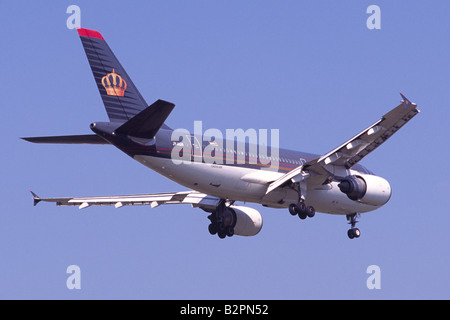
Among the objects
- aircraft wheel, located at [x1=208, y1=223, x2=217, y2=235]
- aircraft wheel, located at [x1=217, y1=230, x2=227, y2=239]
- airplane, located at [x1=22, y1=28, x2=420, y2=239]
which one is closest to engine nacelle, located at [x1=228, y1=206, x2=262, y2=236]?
airplane, located at [x1=22, y1=28, x2=420, y2=239]

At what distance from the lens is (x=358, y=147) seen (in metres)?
42.7

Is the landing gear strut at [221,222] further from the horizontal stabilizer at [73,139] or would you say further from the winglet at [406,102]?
the winglet at [406,102]

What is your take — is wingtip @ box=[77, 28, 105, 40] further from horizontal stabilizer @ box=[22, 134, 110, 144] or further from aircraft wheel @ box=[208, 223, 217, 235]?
aircraft wheel @ box=[208, 223, 217, 235]

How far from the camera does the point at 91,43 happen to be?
40.3 meters

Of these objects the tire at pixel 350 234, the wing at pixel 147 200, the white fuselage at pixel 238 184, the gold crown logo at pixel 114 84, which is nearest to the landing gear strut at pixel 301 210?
the white fuselage at pixel 238 184

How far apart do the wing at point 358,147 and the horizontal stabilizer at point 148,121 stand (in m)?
7.97

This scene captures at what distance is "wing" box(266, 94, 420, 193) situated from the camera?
40.0 m

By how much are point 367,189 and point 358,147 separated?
2.99 meters

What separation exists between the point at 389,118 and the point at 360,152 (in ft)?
10.4

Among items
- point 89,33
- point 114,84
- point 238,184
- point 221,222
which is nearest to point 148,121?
point 114,84

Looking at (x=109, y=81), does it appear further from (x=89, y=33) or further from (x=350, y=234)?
(x=350, y=234)

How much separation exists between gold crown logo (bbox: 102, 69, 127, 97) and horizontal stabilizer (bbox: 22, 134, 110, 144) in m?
2.15

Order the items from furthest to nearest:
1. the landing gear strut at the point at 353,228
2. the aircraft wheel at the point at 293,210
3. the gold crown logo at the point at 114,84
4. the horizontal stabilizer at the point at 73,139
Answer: the landing gear strut at the point at 353,228 < the aircraft wheel at the point at 293,210 < the gold crown logo at the point at 114,84 < the horizontal stabilizer at the point at 73,139

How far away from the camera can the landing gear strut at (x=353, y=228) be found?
1918 inches
